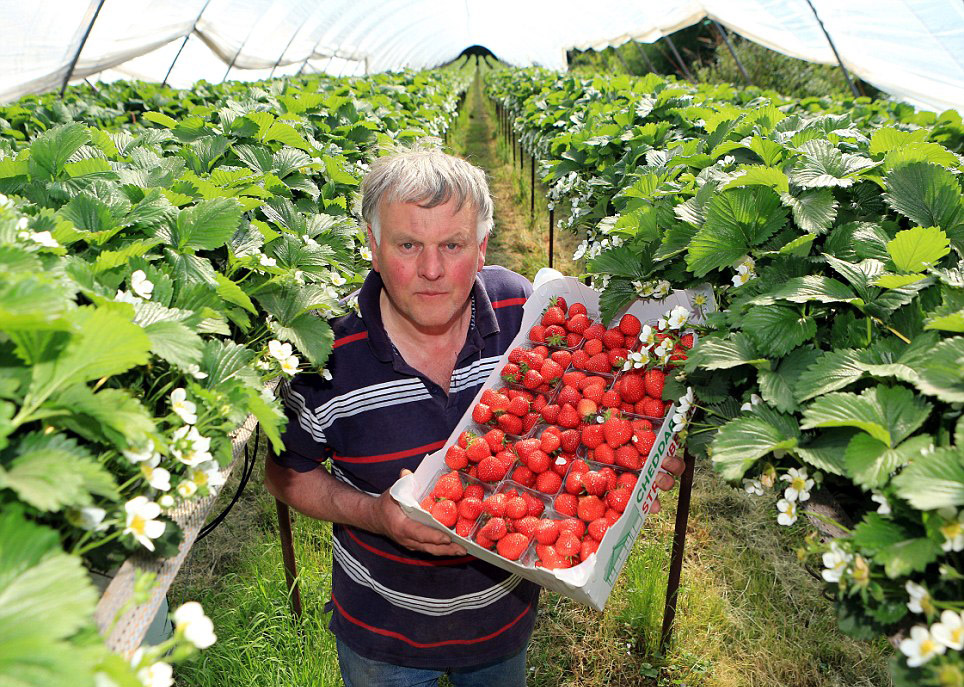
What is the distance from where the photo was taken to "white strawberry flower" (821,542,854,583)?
3.20 feet

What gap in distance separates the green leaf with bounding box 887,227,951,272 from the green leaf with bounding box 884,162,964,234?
22cm

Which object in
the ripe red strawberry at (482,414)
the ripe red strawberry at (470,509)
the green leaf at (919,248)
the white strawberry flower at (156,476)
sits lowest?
the ripe red strawberry at (470,509)

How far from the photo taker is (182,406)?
3.65 feet

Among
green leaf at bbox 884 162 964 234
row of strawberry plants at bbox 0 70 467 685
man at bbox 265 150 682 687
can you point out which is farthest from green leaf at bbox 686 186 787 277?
row of strawberry plants at bbox 0 70 467 685

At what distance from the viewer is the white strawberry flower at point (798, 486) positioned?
3.79 feet

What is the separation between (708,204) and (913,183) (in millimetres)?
466

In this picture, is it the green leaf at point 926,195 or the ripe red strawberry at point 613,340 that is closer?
the green leaf at point 926,195

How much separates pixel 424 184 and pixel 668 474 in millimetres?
Answer: 1027

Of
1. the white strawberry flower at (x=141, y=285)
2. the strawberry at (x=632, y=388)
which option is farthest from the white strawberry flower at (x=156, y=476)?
the strawberry at (x=632, y=388)

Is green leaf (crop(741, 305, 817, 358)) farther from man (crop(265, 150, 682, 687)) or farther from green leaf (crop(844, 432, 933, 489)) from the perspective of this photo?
man (crop(265, 150, 682, 687))

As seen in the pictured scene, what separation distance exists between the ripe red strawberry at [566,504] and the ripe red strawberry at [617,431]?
6.8 inches

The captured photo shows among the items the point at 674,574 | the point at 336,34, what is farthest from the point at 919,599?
the point at 336,34

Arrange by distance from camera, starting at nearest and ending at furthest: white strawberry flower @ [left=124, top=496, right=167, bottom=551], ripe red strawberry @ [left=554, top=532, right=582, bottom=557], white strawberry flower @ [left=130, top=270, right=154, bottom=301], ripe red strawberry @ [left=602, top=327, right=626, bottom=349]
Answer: white strawberry flower @ [left=124, top=496, right=167, bottom=551] < white strawberry flower @ [left=130, top=270, right=154, bottom=301] < ripe red strawberry @ [left=554, top=532, right=582, bottom=557] < ripe red strawberry @ [left=602, top=327, right=626, bottom=349]

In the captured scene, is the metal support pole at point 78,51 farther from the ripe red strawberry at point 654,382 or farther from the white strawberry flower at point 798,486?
the white strawberry flower at point 798,486
